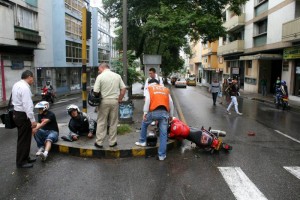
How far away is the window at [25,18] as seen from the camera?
22272mm

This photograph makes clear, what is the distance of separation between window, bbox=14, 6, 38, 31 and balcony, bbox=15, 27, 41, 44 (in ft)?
1.51

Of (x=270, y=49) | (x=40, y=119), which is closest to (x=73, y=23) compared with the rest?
(x=270, y=49)

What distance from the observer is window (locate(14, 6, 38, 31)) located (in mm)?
22272

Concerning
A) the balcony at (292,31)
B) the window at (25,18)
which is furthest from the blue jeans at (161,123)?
the window at (25,18)

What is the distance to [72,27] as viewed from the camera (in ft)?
114

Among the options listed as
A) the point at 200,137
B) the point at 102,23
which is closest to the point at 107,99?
the point at 200,137

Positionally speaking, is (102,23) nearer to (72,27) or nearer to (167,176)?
(72,27)

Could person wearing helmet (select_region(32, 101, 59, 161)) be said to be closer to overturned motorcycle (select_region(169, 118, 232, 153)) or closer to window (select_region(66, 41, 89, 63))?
overturned motorcycle (select_region(169, 118, 232, 153))

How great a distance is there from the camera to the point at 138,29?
75.5 feet

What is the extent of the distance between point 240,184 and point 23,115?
4.10 metres

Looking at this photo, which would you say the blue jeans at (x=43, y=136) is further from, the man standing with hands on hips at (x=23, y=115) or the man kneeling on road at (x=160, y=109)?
the man kneeling on road at (x=160, y=109)

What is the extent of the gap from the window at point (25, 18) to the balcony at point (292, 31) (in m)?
19.4

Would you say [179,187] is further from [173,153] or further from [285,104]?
[285,104]

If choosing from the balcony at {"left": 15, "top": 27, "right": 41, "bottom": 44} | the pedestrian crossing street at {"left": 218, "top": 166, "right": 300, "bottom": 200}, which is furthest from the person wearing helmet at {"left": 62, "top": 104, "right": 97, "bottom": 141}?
the balcony at {"left": 15, "top": 27, "right": 41, "bottom": 44}
